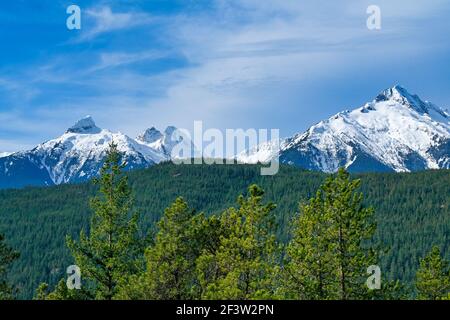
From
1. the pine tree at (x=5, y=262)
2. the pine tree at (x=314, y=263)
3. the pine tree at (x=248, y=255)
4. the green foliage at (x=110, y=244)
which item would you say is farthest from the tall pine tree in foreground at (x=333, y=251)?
the pine tree at (x=5, y=262)

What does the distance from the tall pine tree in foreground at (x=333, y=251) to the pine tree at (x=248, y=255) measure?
282 centimetres

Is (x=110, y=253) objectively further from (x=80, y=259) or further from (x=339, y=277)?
(x=339, y=277)

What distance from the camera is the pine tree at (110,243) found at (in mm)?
42781

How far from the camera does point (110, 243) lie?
1706 inches

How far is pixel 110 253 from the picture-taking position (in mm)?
43031

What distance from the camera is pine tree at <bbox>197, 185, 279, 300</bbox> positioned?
38000 millimetres

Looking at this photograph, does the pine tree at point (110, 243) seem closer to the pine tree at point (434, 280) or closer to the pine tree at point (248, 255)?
the pine tree at point (248, 255)

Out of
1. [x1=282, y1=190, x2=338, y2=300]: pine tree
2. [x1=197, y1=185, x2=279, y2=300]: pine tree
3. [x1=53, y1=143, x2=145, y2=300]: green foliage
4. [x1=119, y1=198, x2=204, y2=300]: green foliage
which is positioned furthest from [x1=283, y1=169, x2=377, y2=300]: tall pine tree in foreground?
[x1=53, y1=143, x2=145, y2=300]: green foliage

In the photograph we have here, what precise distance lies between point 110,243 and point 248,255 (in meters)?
9.86

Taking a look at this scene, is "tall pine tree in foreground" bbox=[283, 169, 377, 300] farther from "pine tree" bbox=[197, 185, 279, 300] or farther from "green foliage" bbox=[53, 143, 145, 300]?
"green foliage" bbox=[53, 143, 145, 300]

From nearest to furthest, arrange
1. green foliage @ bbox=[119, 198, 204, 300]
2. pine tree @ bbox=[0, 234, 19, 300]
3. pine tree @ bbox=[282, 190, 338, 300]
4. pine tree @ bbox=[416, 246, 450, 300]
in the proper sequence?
green foliage @ bbox=[119, 198, 204, 300] < pine tree @ bbox=[282, 190, 338, 300] < pine tree @ bbox=[0, 234, 19, 300] < pine tree @ bbox=[416, 246, 450, 300]

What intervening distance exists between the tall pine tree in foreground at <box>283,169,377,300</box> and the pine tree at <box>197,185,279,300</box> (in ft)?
9.25
